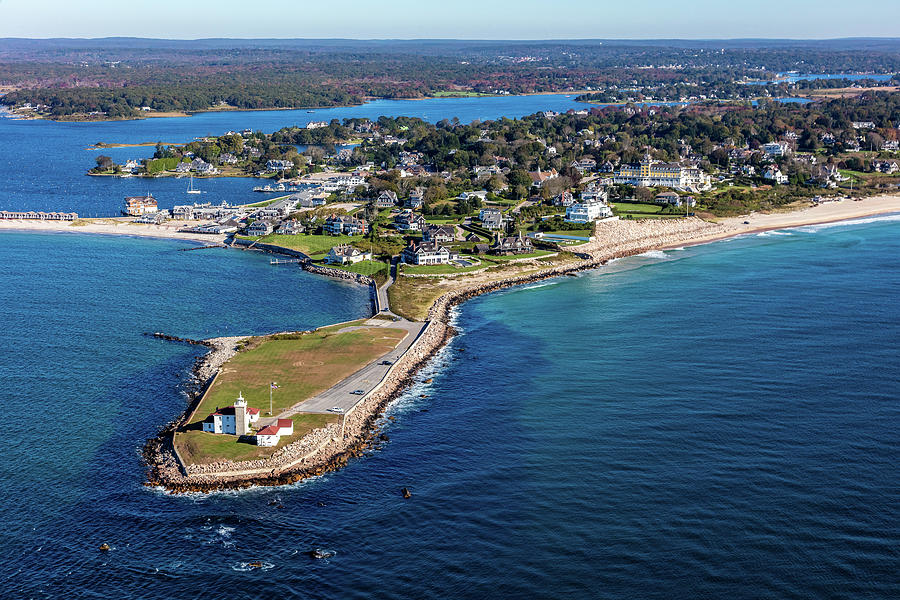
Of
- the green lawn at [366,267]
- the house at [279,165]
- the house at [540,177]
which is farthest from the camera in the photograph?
the house at [279,165]

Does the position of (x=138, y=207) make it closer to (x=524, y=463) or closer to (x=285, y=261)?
(x=285, y=261)

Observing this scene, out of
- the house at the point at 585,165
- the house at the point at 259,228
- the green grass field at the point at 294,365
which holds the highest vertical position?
the house at the point at 585,165

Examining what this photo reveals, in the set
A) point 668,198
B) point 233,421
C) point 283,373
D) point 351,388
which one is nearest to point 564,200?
point 668,198

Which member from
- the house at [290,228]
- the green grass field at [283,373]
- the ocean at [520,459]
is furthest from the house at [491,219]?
the green grass field at [283,373]

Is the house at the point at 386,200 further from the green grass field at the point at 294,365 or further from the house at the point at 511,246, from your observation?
the green grass field at the point at 294,365

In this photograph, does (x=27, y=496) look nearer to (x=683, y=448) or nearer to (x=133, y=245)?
(x=683, y=448)

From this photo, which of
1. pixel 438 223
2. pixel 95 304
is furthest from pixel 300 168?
pixel 95 304
